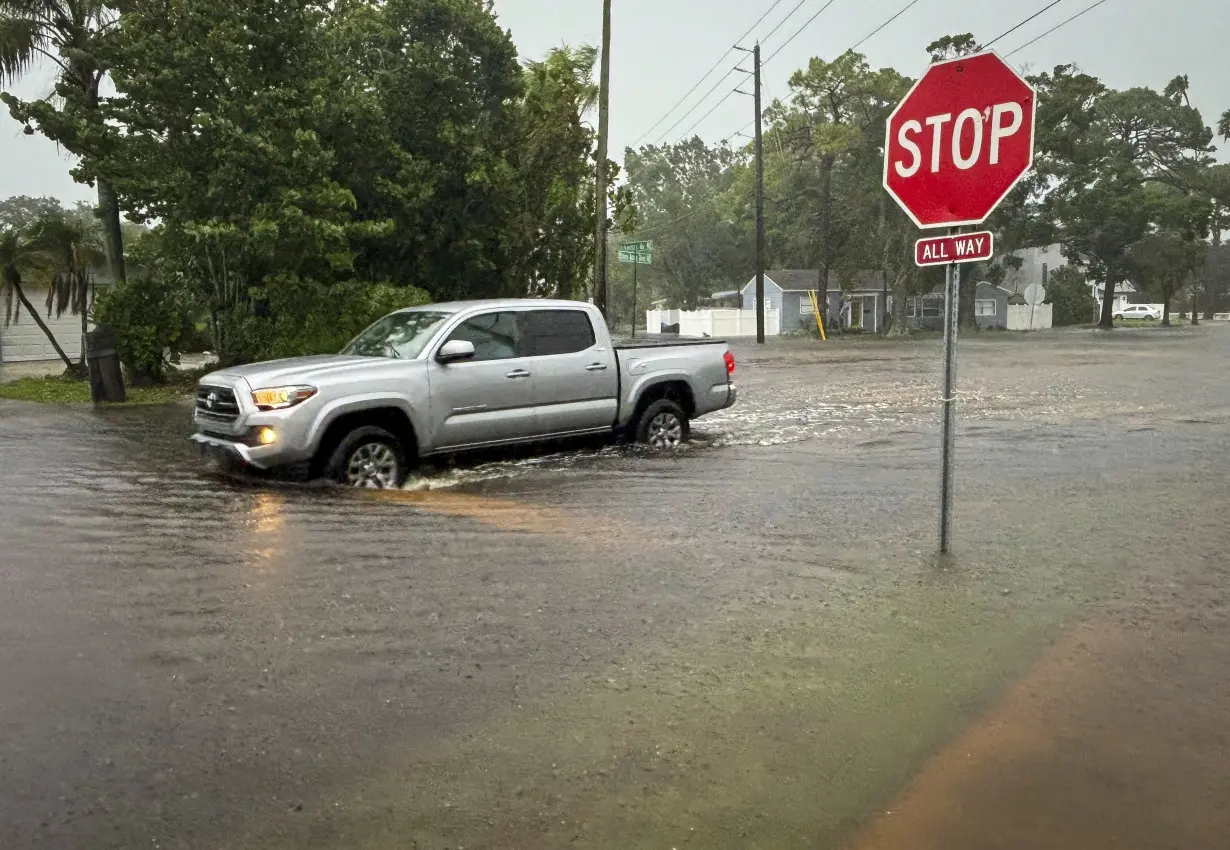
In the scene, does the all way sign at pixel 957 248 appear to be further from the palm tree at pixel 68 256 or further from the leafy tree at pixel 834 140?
the leafy tree at pixel 834 140

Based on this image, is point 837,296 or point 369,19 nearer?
point 369,19

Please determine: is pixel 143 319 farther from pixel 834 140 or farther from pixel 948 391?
pixel 834 140

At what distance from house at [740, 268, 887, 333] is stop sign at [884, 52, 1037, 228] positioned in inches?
2442

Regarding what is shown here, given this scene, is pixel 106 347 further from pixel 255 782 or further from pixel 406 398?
pixel 255 782

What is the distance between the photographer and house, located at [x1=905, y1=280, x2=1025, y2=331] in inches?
2931

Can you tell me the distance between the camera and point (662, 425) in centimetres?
1251

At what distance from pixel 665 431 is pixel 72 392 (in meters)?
12.7

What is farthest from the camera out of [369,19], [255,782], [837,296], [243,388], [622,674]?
[837,296]

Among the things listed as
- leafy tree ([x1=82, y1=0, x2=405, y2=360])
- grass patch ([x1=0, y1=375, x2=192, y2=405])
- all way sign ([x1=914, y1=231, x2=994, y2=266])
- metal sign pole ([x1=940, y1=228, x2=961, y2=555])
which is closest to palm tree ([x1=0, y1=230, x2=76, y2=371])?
grass patch ([x1=0, y1=375, x2=192, y2=405])

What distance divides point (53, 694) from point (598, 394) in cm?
739

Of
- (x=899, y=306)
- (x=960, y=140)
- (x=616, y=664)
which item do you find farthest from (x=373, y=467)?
(x=899, y=306)

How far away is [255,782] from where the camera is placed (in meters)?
3.98

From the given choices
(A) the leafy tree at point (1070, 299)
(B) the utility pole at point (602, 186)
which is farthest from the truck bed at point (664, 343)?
(A) the leafy tree at point (1070, 299)

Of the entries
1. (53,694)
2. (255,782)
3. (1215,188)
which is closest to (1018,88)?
(255,782)
